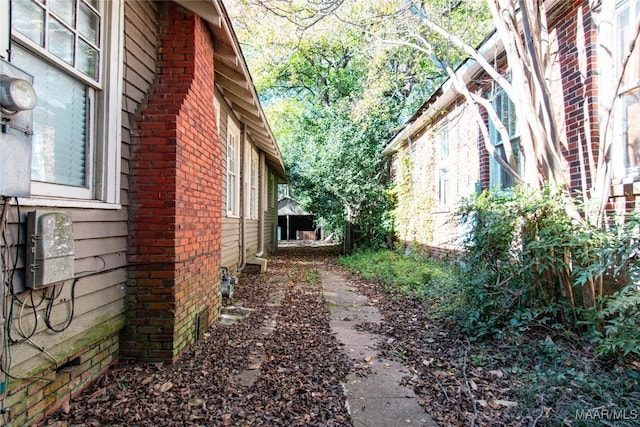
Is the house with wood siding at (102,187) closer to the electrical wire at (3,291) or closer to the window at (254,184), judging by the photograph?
the electrical wire at (3,291)

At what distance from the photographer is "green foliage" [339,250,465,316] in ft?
16.4

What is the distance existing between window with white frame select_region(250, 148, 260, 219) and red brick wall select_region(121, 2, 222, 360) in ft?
21.6

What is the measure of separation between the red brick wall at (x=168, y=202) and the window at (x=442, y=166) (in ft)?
Result: 21.6

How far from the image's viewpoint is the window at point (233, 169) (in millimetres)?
7391

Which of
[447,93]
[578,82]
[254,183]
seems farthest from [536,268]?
[254,183]

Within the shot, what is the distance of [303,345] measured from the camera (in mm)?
4043

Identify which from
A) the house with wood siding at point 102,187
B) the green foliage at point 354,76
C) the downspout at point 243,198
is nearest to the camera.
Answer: the house with wood siding at point 102,187

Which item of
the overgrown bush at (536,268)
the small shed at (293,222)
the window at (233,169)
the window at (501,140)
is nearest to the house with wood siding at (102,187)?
the window at (233,169)

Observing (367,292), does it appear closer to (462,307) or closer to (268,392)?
(462,307)

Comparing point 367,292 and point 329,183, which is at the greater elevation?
point 329,183

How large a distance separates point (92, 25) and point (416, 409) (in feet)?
12.4

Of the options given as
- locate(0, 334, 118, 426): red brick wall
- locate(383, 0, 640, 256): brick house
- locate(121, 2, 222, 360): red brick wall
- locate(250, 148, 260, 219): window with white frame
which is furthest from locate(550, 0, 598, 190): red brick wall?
locate(250, 148, 260, 219): window with white frame

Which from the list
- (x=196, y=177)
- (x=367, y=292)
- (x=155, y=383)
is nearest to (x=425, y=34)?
(x=367, y=292)

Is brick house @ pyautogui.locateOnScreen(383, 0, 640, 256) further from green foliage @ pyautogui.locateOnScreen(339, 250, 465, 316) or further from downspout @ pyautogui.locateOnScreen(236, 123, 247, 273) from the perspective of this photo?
downspout @ pyautogui.locateOnScreen(236, 123, 247, 273)
